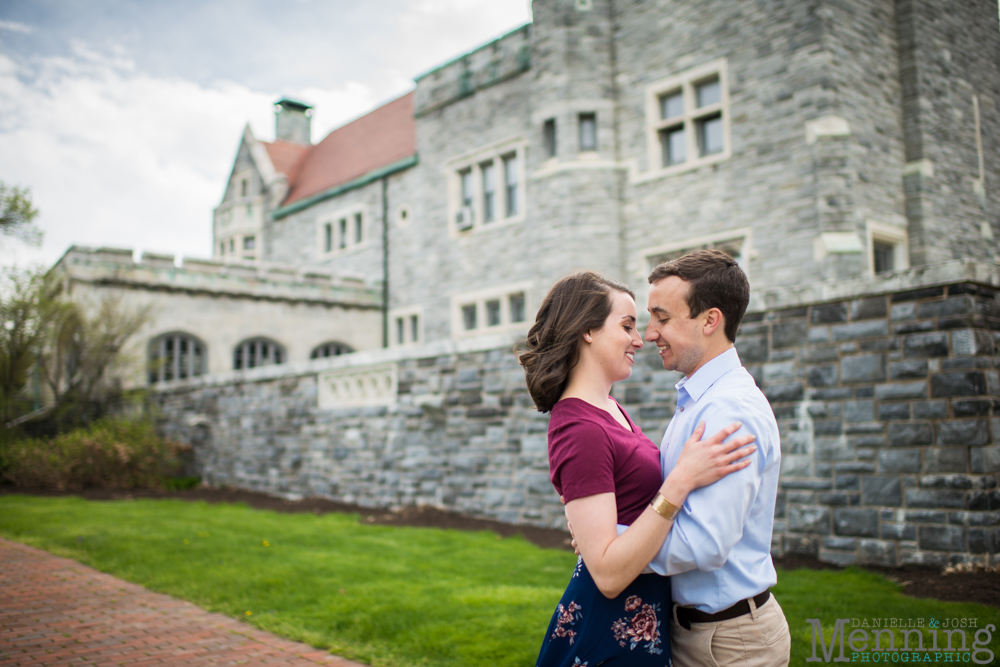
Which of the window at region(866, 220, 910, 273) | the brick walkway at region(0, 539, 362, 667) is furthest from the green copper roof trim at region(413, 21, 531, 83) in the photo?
the brick walkway at region(0, 539, 362, 667)

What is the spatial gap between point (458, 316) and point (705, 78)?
8.01m

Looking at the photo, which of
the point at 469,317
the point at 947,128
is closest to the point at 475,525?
the point at 469,317

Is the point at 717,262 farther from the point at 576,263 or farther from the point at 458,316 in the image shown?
the point at 458,316

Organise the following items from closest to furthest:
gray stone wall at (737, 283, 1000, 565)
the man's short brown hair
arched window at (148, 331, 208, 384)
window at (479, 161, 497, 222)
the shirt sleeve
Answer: the shirt sleeve → the man's short brown hair → gray stone wall at (737, 283, 1000, 565) → window at (479, 161, 497, 222) → arched window at (148, 331, 208, 384)

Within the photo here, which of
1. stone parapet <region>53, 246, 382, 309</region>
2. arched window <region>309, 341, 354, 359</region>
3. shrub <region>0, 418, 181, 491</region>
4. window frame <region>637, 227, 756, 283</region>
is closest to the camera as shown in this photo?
window frame <region>637, 227, 756, 283</region>

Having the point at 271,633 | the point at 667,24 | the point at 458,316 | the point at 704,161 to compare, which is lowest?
the point at 271,633

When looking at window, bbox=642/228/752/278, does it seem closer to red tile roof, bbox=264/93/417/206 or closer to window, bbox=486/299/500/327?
window, bbox=486/299/500/327

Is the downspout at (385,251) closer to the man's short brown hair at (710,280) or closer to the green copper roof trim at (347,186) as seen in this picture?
the green copper roof trim at (347,186)

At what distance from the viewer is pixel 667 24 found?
45.2ft

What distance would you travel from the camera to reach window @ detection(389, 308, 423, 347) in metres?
19.5

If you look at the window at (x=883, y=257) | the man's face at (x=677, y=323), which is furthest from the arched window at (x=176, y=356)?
the man's face at (x=677, y=323)

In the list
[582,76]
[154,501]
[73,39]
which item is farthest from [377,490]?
[73,39]

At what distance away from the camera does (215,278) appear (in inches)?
718

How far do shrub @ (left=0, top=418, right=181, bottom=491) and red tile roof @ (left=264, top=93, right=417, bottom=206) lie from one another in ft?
34.2
